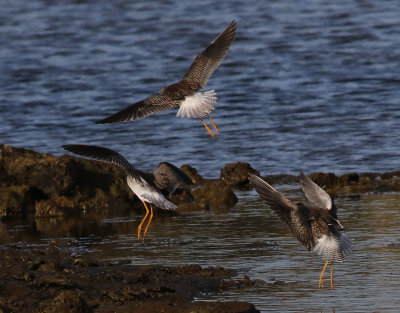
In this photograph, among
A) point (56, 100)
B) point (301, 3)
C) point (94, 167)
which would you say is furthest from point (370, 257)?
point (301, 3)

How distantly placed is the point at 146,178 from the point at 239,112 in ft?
25.6

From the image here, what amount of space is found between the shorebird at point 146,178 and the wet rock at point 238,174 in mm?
2573

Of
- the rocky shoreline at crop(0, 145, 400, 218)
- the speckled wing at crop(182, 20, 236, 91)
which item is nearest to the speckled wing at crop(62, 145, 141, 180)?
the speckled wing at crop(182, 20, 236, 91)

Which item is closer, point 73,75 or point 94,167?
point 94,167

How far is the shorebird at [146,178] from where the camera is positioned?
9156 mm

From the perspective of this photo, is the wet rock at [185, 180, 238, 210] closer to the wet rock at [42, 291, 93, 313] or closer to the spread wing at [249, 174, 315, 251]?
the spread wing at [249, 174, 315, 251]

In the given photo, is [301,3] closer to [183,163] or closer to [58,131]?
[58,131]

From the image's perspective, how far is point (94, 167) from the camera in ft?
39.4

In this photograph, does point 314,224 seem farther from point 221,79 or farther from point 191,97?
point 221,79

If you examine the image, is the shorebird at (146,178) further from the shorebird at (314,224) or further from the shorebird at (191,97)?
the shorebird at (314,224)

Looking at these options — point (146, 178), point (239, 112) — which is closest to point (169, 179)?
point (146, 178)

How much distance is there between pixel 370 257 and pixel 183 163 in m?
5.55

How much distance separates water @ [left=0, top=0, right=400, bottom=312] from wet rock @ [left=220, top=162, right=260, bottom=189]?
1.56 ft

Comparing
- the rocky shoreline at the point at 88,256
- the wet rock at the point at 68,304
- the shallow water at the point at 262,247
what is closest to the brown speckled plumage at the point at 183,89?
the shallow water at the point at 262,247
